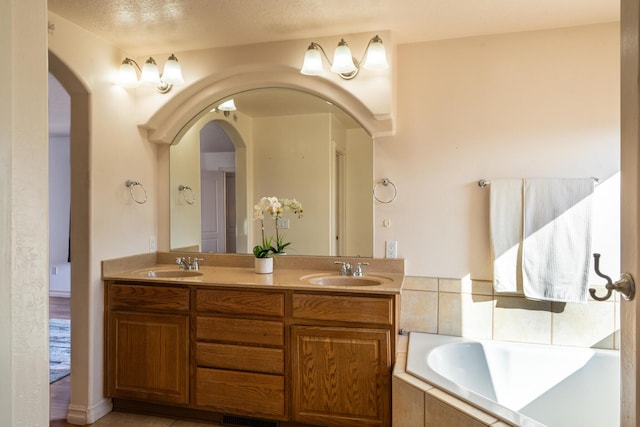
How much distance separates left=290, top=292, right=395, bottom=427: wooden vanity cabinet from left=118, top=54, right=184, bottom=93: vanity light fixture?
5.48 ft

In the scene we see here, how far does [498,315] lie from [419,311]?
19.2 inches

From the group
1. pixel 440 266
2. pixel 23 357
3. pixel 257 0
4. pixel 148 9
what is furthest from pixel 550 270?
pixel 148 9

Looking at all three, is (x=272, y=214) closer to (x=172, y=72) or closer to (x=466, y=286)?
(x=172, y=72)

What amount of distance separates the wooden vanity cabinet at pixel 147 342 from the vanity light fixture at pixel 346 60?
159 centimetres

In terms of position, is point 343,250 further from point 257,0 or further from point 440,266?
point 257,0

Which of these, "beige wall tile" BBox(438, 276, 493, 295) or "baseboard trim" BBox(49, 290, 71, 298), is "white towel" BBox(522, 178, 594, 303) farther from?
"baseboard trim" BBox(49, 290, 71, 298)

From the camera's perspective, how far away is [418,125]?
2623 millimetres

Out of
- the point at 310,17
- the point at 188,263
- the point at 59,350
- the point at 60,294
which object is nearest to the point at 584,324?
the point at 310,17

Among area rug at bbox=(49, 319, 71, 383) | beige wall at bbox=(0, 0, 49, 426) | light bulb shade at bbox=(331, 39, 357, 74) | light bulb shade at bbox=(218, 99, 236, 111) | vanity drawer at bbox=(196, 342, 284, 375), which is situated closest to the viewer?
beige wall at bbox=(0, 0, 49, 426)

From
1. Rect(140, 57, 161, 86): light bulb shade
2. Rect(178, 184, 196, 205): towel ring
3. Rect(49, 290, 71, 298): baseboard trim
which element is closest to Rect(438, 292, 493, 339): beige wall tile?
Rect(178, 184, 196, 205): towel ring

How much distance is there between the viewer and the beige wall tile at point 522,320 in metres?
2.42

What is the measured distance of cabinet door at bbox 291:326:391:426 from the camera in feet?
6.93

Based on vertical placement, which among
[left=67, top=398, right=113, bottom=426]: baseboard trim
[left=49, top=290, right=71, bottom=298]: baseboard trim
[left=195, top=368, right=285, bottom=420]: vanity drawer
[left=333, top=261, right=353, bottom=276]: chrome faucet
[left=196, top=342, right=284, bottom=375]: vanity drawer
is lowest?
[left=67, top=398, right=113, bottom=426]: baseboard trim

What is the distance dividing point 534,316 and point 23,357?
8.51 ft
